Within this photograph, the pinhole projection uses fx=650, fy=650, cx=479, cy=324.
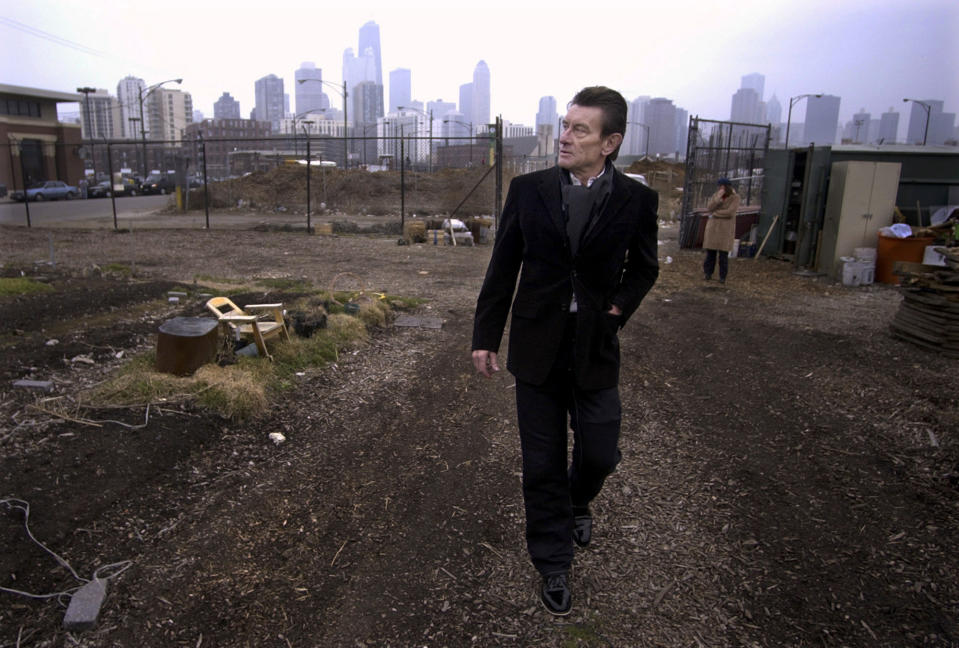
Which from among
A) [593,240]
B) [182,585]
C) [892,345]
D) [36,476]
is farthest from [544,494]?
[892,345]

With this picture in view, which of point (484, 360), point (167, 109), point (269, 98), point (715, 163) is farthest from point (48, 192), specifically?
point (269, 98)

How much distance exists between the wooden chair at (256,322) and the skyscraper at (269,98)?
178613 millimetres

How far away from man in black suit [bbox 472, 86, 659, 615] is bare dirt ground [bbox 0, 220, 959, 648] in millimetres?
547

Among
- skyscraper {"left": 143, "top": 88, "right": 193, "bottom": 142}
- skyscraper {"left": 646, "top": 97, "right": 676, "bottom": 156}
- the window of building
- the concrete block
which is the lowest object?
the concrete block

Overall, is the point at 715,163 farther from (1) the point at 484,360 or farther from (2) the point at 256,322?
(1) the point at 484,360

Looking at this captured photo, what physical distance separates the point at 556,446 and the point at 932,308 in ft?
22.2

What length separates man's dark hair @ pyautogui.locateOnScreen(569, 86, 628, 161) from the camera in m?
2.86

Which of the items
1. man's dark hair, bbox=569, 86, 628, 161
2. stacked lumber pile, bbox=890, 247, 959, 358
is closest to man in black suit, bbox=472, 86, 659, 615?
man's dark hair, bbox=569, 86, 628, 161

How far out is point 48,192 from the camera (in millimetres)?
41125

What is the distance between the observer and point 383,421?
5262 mm

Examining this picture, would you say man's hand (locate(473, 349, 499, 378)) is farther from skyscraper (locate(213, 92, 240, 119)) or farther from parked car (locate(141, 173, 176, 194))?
skyscraper (locate(213, 92, 240, 119))

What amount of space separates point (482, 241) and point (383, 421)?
13914 millimetres

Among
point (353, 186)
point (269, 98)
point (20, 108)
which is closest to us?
point (353, 186)

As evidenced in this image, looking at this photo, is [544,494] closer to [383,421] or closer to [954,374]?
[383,421]
